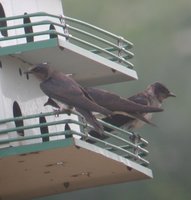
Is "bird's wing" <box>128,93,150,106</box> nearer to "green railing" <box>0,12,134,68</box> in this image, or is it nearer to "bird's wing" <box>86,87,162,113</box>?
→ "green railing" <box>0,12,134,68</box>

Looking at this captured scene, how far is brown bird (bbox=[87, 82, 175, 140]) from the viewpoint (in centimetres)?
1598

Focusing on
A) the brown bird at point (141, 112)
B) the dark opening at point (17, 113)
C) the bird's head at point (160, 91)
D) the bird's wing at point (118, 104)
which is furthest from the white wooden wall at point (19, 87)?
the bird's head at point (160, 91)

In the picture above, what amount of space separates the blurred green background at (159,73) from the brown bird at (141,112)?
1.75m

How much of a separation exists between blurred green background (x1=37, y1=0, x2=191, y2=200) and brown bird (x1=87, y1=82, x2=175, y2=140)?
5.74 ft

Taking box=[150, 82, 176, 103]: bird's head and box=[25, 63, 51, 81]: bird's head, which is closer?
box=[25, 63, 51, 81]: bird's head

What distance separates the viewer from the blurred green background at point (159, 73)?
64.1ft

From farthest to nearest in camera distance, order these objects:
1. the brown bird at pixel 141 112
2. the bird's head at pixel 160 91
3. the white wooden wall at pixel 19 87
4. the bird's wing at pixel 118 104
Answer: the bird's head at pixel 160 91 → the brown bird at pixel 141 112 → the bird's wing at pixel 118 104 → the white wooden wall at pixel 19 87

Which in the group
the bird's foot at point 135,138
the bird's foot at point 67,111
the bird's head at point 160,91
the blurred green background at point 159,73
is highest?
the blurred green background at point 159,73

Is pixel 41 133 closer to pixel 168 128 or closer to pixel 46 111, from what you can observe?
pixel 46 111

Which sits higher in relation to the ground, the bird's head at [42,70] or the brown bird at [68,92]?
the bird's head at [42,70]

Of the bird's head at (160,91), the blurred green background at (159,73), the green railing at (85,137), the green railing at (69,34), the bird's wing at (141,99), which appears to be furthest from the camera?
the blurred green background at (159,73)

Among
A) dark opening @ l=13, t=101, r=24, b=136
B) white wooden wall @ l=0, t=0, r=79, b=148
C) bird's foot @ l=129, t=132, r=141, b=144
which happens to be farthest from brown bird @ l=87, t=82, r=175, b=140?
dark opening @ l=13, t=101, r=24, b=136

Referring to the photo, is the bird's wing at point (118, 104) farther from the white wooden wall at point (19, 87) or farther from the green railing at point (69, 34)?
the white wooden wall at point (19, 87)

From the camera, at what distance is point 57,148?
15.0 metres
